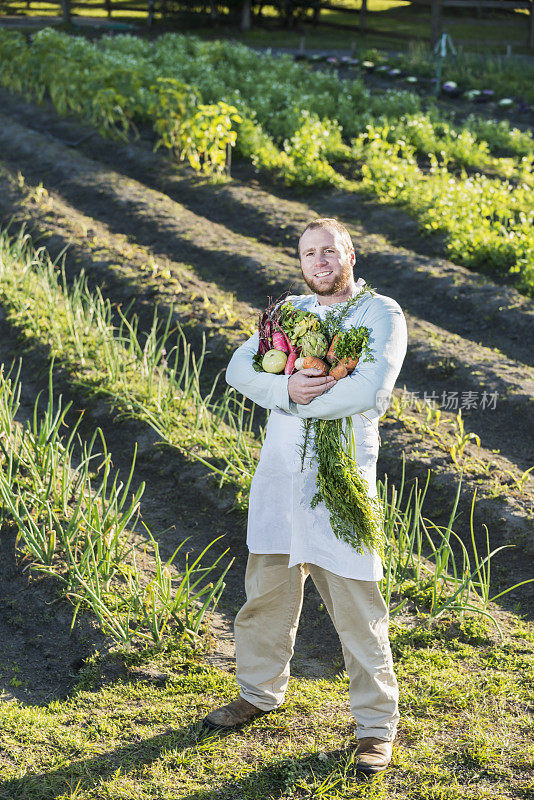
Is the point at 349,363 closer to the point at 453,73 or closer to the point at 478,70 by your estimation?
the point at 453,73

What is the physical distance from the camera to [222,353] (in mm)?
4711

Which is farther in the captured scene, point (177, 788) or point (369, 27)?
point (369, 27)

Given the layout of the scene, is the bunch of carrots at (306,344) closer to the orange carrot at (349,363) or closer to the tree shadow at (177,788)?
the orange carrot at (349,363)

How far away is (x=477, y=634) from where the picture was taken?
280 cm

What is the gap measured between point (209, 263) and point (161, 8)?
1439 cm

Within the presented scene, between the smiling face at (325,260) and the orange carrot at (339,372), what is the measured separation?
24 centimetres

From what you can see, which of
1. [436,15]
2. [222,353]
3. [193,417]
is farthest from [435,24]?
[193,417]

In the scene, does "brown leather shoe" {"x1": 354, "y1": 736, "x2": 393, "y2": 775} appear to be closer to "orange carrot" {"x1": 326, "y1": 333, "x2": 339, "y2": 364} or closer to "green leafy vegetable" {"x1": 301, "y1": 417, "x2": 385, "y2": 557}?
"green leafy vegetable" {"x1": 301, "y1": 417, "x2": 385, "y2": 557}

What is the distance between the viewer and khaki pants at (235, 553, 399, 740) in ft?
7.02

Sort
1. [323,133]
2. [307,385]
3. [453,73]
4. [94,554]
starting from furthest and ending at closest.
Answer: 1. [453,73]
2. [323,133]
3. [94,554]
4. [307,385]

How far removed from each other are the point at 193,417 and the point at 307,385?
2002mm

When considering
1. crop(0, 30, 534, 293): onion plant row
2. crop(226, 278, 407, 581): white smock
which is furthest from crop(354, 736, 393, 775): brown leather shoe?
crop(0, 30, 534, 293): onion plant row

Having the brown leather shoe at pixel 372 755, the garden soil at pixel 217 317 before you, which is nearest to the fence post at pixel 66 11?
the garden soil at pixel 217 317

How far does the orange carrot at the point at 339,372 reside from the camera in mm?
2049
